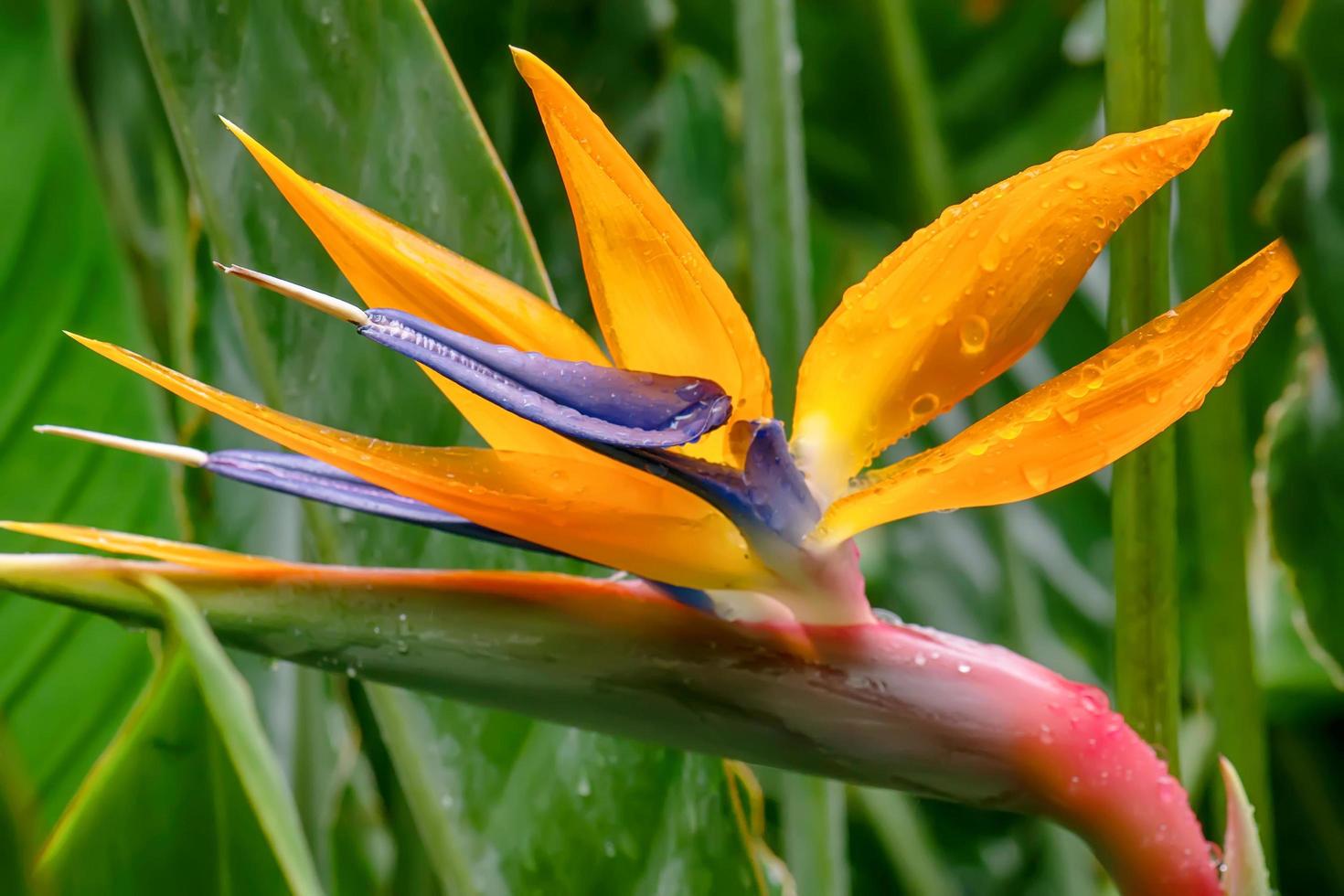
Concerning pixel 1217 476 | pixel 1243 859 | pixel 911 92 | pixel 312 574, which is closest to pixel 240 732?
pixel 312 574

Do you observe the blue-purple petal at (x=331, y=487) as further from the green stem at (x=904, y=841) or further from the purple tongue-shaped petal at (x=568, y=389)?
the green stem at (x=904, y=841)

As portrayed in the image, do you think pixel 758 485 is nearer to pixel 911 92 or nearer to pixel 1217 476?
pixel 1217 476

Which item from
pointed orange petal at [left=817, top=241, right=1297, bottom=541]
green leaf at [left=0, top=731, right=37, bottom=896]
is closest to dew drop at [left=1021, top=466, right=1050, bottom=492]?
pointed orange petal at [left=817, top=241, right=1297, bottom=541]

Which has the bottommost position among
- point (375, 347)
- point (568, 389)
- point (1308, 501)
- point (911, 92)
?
point (568, 389)

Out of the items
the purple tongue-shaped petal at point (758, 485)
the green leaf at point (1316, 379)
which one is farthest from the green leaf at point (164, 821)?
the green leaf at point (1316, 379)

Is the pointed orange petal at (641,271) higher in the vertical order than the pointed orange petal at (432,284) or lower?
higher

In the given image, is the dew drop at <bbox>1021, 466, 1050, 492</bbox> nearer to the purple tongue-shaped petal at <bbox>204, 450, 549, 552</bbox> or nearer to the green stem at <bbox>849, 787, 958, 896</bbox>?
the purple tongue-shaped petal at <bbox>204, 450, 549, 552</bbox>
